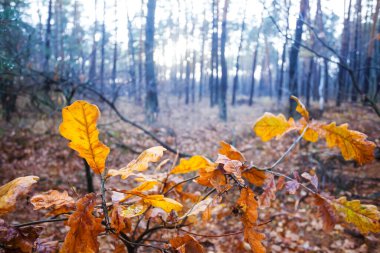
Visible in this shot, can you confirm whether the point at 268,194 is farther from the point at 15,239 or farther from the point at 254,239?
the point at 15,239

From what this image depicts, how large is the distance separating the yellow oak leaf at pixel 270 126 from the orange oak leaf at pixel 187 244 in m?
0.66

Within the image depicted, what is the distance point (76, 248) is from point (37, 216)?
4626mm

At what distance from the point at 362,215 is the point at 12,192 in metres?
1.19

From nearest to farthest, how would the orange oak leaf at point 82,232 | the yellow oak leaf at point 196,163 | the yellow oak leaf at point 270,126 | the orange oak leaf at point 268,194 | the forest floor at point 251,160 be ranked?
the orange oak leaf at point 82,232, the yellow oak leaf at point 196,163, the orange oak leaf at point 268,194, the yellow oak leaf at point 270,126, the forest floor at point 251,160

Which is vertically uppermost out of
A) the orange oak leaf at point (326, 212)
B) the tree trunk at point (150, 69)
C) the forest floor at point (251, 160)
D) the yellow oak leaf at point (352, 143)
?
the tree trunk at point (150, 69)

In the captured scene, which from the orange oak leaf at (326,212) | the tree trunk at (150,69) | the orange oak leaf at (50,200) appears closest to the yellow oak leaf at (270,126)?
the orange oak leaf at (326,212)

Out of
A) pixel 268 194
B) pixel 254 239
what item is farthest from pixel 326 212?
pixel 254 239

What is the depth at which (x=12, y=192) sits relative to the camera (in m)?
0.79

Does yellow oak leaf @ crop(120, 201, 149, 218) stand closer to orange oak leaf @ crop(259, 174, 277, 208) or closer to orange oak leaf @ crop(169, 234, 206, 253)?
orange oak leaf @ crop(169, 234, 206, 253)

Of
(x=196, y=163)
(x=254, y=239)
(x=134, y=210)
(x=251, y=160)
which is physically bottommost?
(x=251, y=160)

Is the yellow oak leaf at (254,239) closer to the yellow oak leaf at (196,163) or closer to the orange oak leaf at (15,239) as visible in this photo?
the yellow oak leaf at (196,163)

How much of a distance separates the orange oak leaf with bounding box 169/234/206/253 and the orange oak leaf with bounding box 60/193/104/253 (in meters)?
0.25

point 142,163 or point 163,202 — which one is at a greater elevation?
point 142,163

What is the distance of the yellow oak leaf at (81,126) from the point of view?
77 cm
